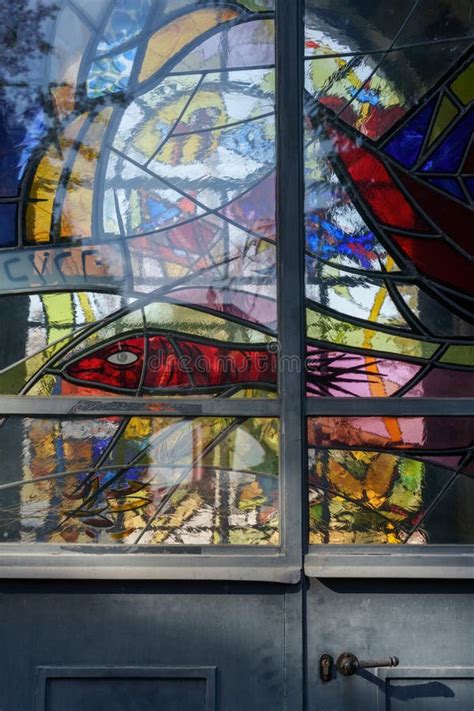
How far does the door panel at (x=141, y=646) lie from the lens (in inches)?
102

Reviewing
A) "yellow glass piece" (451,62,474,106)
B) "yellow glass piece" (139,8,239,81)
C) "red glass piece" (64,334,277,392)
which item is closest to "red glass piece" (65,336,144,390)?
"red glass piece" (64,334,277,392)

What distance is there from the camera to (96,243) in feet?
9.15

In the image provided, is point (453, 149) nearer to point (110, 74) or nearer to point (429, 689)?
point (110, 74)

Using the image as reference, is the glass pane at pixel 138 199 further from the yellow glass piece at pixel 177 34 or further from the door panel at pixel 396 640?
the door panel at pixel 396 640

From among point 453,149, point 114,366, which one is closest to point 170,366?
point 114,366

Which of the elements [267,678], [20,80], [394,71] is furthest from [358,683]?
[20,80]

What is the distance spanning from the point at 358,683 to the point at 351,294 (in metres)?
1.25

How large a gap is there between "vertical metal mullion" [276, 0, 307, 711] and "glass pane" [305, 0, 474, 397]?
4 cm

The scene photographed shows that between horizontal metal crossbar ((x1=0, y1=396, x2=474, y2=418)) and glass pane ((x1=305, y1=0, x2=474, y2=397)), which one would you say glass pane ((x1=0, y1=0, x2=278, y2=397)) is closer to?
horizontal metal crossbar ((x1=0, y1=396, x2=474, y2=418))

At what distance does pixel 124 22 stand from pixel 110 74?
19 cm

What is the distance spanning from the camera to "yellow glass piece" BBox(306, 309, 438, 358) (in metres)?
2.79

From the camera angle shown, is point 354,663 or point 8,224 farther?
point 8,224

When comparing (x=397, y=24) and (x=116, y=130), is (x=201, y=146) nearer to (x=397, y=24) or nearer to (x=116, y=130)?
(x=116, y=130)

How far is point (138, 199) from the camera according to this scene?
2.80m
